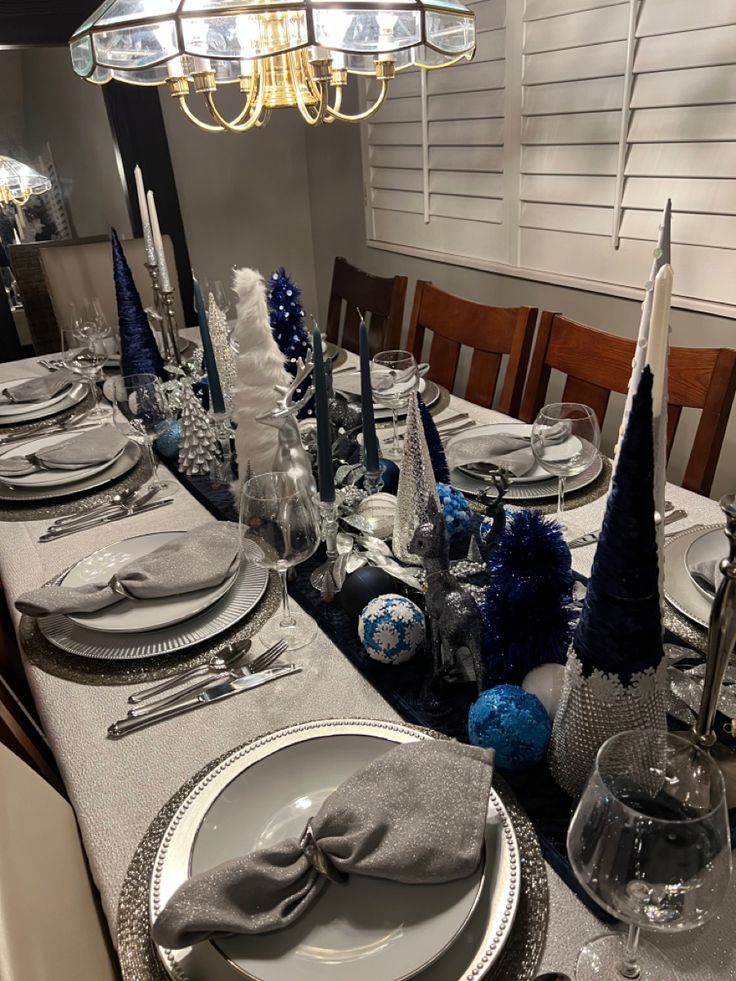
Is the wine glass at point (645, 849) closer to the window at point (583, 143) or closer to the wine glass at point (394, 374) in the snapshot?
the wine glass at point (394, 374)

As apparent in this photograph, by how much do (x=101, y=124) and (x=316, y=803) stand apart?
10.1 feet

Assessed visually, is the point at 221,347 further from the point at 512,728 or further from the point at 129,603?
the point at 512,728

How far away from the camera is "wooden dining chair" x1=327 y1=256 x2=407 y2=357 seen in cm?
205

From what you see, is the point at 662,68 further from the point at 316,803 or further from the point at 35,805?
the point at 35,805

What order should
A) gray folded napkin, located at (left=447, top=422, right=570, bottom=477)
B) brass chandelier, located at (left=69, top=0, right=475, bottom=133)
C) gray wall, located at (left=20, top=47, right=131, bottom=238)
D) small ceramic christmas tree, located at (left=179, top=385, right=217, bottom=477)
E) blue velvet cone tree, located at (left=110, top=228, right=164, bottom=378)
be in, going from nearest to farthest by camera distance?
brass chandelier, located at (left=69, top=0, right=475, bottom=133) → gray folded napkin, located at (left=447, top=422, right=570, bottom=477) → small ceramic christmas tree, located at (left=179, top=385, right=217, bottom=477) → blue velvet cone tree, located at (left=110, top=228, right=164, bottom=378) → gray wall, located at (left=20, top=47, right=131, bottom=238)

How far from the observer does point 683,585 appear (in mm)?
844

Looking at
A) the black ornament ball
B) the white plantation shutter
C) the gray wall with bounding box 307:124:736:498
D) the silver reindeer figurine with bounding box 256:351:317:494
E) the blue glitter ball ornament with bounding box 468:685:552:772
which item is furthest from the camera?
the white plantation shutter

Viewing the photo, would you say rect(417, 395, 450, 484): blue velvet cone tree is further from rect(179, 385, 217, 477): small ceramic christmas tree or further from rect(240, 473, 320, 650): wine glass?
rect(179, 385, 217, 477): small ceramic christmas tree

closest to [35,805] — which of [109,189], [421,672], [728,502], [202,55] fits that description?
[421,672]

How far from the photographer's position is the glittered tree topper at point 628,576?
0.50m

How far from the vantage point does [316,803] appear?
23.6 inches

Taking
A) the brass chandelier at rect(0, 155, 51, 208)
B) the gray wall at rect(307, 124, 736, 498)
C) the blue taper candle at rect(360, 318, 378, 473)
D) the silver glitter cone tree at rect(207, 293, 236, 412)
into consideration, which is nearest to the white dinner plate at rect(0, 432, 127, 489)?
the silver glitter cone tree at rect(207, 293, 236, 412)

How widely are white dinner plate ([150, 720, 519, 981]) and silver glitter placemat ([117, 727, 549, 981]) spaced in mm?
13

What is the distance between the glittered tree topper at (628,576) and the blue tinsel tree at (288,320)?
808 mm
